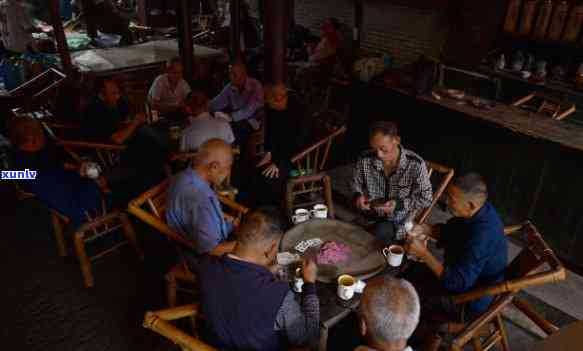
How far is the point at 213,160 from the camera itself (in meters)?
2.77

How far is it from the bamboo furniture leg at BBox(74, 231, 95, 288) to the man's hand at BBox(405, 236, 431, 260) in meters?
2.42

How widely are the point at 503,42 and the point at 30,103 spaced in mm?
7168

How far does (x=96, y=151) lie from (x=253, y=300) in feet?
11.1

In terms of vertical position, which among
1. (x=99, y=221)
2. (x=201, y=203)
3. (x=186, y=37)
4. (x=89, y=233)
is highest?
(x=186, y=37)

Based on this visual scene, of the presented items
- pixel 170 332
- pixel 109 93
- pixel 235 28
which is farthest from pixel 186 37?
pixel 170 332

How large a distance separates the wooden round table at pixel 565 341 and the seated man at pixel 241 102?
3.74 m

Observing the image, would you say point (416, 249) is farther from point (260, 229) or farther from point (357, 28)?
point (357, 28)

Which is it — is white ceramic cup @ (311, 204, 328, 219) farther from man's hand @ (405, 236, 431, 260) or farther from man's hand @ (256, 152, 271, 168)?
man's hand @ (256, 152, 271, 168)

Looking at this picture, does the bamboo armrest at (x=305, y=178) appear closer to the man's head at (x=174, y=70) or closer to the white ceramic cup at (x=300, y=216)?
the white ceramic cup at (x=300, y=216)

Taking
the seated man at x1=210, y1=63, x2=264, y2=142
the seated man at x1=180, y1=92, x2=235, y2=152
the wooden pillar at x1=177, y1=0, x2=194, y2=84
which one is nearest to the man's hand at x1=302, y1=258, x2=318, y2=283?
the seated man at x1=180, y1=92, x2=235, y2=152

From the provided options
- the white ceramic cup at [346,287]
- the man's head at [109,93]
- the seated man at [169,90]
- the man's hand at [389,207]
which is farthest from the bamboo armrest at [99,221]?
the seated man at [169,90]

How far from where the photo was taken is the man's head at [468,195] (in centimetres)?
237

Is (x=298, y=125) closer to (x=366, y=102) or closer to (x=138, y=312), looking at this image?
(x=366, y=102)

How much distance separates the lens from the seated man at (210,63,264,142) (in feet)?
16.5
